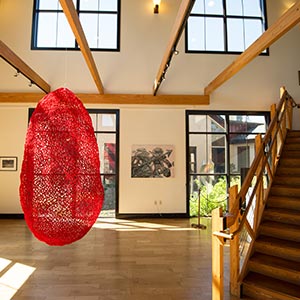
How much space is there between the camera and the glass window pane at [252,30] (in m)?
7.37

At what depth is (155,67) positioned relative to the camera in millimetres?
7000

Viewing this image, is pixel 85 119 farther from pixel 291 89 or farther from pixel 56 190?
pixel 291 89

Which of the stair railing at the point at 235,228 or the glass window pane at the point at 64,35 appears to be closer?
the stair railing at the point at 235,228

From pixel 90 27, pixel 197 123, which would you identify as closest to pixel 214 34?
pixel 197 123

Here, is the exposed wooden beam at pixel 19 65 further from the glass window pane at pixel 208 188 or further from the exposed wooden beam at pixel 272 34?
the glass window pane at pixel 208 188

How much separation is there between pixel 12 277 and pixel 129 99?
483 centimetres

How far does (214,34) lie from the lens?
7266mm

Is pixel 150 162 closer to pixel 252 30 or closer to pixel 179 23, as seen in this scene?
pixel 179 23

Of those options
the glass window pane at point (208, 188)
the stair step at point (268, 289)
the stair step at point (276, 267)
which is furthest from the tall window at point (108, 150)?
the stair step at point (268, 289)

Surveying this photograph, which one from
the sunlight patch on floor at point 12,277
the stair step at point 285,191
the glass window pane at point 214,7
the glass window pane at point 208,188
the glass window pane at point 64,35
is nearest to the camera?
the sunlight patch on floor at point 12,277

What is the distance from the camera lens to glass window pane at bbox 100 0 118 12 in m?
7.09

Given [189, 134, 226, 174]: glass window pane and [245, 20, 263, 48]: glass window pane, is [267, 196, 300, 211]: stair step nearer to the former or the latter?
[189, 134, 226, 174]: glass window pane

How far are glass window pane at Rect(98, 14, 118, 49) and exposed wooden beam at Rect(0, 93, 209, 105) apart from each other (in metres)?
1.48

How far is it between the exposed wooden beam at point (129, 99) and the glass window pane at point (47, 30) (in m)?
1.50
